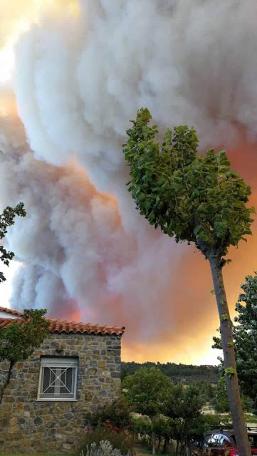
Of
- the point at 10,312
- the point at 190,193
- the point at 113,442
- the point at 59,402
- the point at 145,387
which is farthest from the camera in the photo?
the point at 145,387

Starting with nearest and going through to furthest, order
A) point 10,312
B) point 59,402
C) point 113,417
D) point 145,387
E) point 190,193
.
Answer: point 190,193, point 113,417, point 59,402, point 10,312, point 145,387

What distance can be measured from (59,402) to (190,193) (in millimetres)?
10515

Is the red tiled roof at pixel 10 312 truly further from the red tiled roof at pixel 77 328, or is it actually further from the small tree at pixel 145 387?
the small tree at pixel 145 387

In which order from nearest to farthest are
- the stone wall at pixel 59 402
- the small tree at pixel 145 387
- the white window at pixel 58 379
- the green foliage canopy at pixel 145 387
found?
the stone wall at pixel 59 402
the white window at pixel 58 379
the small tree at pixel 145 387
the green foliage canopy at pixel 145 387

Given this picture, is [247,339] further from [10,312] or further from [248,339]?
[10,312]

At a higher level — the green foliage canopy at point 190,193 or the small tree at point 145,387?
the small tree at point 145,387

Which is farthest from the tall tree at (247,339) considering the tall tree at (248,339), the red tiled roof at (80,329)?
the red tiled roof at (80,329)

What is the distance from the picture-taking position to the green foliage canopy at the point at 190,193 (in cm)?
953

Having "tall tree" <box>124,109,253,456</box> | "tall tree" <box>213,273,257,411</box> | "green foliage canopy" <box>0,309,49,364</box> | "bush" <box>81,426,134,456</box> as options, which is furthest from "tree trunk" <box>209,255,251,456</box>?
"tall tree" <box>213,273,257,411</box>

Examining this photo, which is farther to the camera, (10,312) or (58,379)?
(10,312)

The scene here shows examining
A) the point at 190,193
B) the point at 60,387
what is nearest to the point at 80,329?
the point at 60,387

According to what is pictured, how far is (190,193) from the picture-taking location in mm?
9883

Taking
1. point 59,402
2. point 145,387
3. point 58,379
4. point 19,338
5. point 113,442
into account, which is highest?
point 145,387

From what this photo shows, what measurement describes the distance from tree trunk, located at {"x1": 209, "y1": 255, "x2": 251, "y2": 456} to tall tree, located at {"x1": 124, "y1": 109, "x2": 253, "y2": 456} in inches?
1.2
